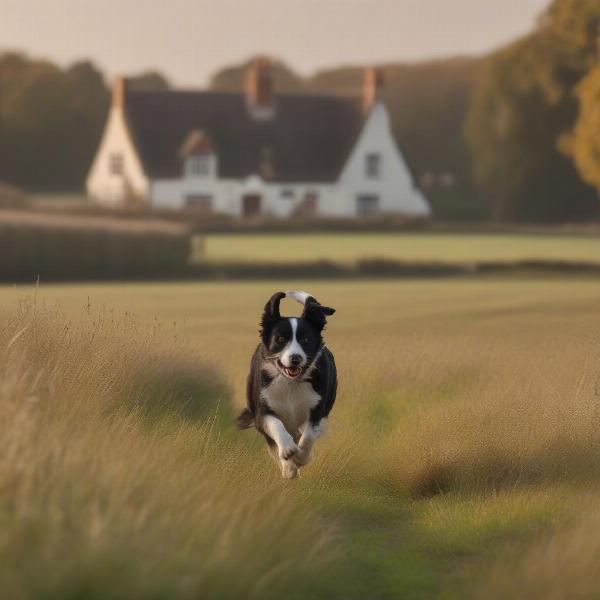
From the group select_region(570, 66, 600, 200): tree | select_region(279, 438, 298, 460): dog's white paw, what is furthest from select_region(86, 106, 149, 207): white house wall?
select_region(279, 438, 298, 460): dog's white paw

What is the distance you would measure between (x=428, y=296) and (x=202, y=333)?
10.2 meters

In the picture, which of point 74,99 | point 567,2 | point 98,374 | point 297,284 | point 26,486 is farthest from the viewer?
point 74,99

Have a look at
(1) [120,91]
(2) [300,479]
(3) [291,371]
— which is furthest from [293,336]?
(1) [120,91]

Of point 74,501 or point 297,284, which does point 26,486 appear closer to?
point 74,501

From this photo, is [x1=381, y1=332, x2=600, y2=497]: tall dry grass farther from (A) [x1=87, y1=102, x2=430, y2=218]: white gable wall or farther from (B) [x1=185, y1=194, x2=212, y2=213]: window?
(B) [x1=185, y1=194, x2=212, y2=213]: window

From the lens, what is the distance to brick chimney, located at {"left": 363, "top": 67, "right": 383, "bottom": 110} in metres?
69.4

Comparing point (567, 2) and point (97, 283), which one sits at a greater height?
point (567, 2)

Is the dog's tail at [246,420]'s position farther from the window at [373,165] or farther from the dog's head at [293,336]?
the window at [373,165]

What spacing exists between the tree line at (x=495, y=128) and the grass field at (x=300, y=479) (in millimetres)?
46928

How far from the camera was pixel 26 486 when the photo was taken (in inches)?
230

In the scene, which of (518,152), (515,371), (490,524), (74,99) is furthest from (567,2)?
(490,524)

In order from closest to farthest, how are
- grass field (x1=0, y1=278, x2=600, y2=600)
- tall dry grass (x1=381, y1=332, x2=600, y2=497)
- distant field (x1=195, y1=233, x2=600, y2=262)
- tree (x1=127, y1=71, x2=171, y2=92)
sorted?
grass field (x1=0, y1=278, x2=600, y2=600) < tall dry grass (x1=381, y1=332, x2=600, y2=497) < distant field (x1=195, y1=233, x2=600, y2=262) < tree (x1=127, y1=71, x2=171, y2=92)

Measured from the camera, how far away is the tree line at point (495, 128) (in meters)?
65.3

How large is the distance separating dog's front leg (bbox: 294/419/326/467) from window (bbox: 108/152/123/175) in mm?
59254
